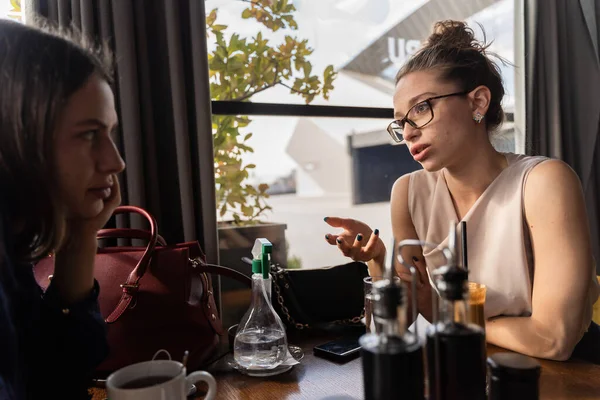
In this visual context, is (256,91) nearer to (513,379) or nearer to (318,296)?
(318,296)

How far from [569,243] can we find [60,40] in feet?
3.38

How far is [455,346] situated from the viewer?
44 centimetres

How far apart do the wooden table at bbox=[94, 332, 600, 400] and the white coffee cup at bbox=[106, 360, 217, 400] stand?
208mm

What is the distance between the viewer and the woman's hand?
1004 mm

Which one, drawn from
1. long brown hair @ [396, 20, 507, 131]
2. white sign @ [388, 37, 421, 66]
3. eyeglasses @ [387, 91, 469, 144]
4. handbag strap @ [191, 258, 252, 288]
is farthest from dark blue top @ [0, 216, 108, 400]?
white sign @ [388, 37, 421, 66]

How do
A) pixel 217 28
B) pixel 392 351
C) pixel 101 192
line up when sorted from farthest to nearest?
pixel 217 28
pixel 101 192
pixel 392 351

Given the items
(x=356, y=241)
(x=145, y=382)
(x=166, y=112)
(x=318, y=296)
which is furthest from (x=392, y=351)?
(x=166, y=112)

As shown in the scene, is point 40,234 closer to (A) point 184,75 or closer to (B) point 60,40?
(B) point 60,40

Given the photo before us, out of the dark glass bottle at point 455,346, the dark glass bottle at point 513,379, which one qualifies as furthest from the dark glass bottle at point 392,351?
the dark glass bottle at point 513,379

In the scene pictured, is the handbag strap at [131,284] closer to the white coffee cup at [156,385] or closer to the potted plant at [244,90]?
the white coffee cup at [156,385]

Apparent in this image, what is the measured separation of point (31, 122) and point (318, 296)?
813 millimetres

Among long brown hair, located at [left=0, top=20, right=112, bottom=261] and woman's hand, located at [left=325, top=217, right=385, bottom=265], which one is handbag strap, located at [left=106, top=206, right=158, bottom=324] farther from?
woman's hand, located at [left=325, top=217, right=385, bottom=265]

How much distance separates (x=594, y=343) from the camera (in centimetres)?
111

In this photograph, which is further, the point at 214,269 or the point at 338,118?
the point at 338,118
